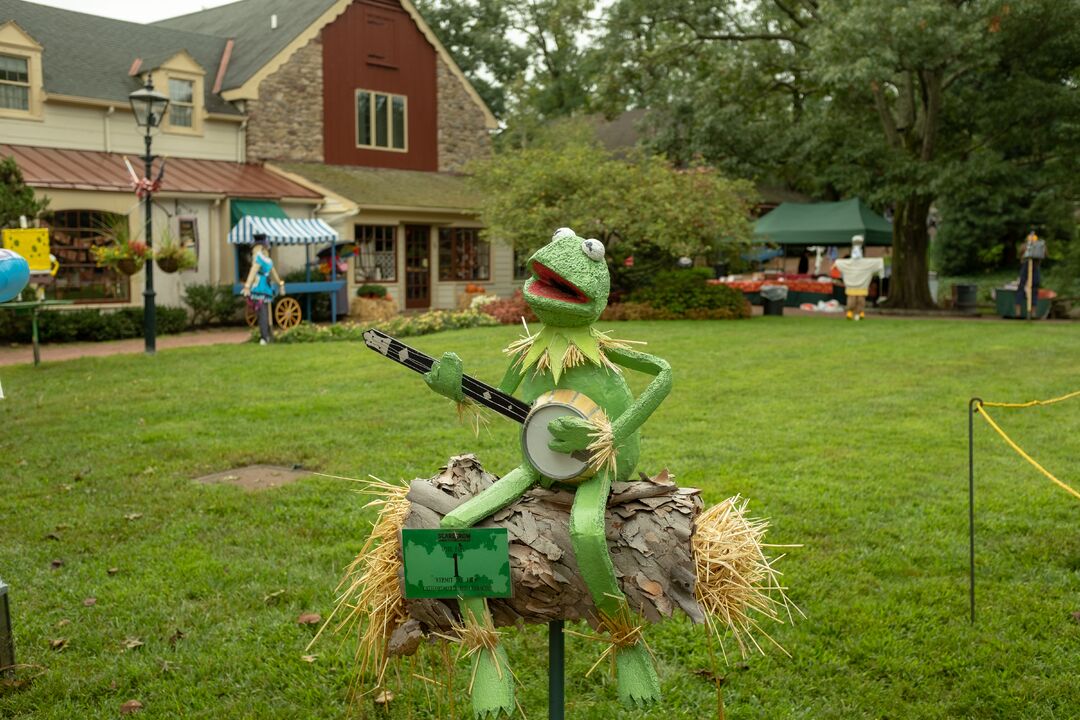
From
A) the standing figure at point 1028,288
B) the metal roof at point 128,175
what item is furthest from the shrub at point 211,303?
the standing figure at point 1028,288

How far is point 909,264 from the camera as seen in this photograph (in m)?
23.9

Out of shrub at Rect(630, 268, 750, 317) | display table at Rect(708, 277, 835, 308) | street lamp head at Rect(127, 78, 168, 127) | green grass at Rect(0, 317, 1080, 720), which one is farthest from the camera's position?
display table at Rect(708, 277, 835, 308)

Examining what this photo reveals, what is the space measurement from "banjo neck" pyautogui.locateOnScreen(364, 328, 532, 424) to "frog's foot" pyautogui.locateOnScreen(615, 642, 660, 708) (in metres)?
0.78

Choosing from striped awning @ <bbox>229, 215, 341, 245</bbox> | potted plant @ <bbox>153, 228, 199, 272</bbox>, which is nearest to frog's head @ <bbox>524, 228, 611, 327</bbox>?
potted plant @ <bbox>153, 228, 199, 272</bbox>

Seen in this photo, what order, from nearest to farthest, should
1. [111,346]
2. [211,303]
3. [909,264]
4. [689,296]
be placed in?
1. [111,346]
2. [211,303]
3. [689,296]
4. [909,264]

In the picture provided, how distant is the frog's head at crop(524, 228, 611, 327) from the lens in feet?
9.26

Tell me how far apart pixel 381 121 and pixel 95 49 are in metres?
6.97

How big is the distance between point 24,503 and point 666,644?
176 inches

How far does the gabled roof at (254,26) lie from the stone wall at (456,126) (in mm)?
3859

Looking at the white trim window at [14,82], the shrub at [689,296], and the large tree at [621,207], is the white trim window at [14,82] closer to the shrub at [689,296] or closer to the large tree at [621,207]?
the large tree at [621,207]

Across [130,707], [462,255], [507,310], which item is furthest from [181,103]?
[130,707]

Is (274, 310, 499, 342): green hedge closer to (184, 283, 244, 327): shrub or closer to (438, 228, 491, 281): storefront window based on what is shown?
(184, 283, 244, 327): shrub

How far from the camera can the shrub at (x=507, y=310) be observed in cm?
1873

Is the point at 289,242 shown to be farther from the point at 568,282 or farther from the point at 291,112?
the point at 568,282
